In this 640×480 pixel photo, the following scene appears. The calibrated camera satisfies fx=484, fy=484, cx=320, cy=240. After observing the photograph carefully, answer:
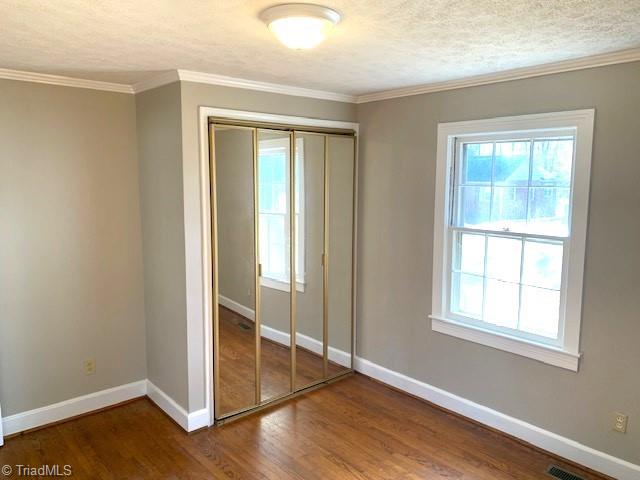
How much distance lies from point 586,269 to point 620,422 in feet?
2.92

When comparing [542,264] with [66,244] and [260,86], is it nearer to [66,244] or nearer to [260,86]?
[260,86]

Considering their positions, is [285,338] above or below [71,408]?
above

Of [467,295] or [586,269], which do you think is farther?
[467,295]

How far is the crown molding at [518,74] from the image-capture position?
260 cm

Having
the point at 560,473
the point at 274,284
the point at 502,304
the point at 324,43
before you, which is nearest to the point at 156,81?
the point at 324,43

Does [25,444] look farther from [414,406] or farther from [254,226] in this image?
[414,406]

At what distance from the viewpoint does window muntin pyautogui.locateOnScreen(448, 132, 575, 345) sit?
299 cm

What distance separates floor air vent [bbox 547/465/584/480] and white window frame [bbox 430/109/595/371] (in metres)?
0.61

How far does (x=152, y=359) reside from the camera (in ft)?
12.3

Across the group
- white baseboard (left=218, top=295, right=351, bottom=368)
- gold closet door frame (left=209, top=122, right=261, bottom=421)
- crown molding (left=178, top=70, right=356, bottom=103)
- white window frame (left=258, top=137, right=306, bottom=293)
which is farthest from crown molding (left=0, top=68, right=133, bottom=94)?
white baseboard (left=218, top=295, right=351, bottom=368)

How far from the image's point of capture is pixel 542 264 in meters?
3.09

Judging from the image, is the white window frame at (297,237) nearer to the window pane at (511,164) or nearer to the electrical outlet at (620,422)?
the window pane at (511,164)

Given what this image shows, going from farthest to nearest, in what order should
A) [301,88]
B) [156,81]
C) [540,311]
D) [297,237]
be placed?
1. [297,237]
2. [301,88]
3. [156,81]
4. [540,311]

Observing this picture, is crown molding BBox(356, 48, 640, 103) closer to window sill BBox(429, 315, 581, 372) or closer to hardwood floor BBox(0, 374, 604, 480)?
window sill BBox(429, 315, 581, 372)
